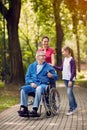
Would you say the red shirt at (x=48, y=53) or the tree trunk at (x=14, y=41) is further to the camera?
the tree trunk at (x=14, y=41)

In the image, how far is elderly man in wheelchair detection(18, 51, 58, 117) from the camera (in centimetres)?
1121

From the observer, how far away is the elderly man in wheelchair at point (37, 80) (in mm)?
11211

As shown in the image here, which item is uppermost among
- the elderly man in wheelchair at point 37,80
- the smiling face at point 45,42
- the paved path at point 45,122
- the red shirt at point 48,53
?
the smiling face at point 45,42

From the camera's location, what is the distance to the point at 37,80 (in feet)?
38.4

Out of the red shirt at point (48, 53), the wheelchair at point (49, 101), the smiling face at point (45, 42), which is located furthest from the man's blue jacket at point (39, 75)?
the smiling face at point (45, 42)

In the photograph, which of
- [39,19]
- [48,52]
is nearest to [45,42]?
[48,52]

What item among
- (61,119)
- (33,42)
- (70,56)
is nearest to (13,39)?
(70,56)

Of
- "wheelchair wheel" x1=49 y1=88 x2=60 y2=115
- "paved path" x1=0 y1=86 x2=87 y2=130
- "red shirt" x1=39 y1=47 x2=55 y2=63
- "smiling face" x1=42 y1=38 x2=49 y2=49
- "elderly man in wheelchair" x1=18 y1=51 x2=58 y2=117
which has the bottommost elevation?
"paved path" x1=0 y1=86 x2=87 y2=130

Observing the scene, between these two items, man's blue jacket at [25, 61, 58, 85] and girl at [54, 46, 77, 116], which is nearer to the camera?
man's blue jacket at [25, 61, 58, 85]

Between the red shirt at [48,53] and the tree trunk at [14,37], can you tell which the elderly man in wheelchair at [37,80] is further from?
the tree trunk at [14,37]

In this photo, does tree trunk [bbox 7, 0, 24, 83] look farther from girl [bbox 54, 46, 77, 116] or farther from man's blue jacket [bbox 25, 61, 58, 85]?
man's blue jacket [bbox 25, 61, 58, 85]

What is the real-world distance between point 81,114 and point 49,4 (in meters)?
25.9

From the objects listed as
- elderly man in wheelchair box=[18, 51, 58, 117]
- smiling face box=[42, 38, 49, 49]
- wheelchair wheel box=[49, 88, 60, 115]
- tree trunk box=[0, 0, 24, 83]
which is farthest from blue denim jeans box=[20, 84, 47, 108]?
tree trunk box=[0, 0, 24, 83]

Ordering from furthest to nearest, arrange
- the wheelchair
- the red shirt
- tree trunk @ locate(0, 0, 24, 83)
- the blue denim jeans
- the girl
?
tree trunk @ locate(0, 0, 24, 83), the red shirt, the girl, the wheelchair, the blue denim jeans
